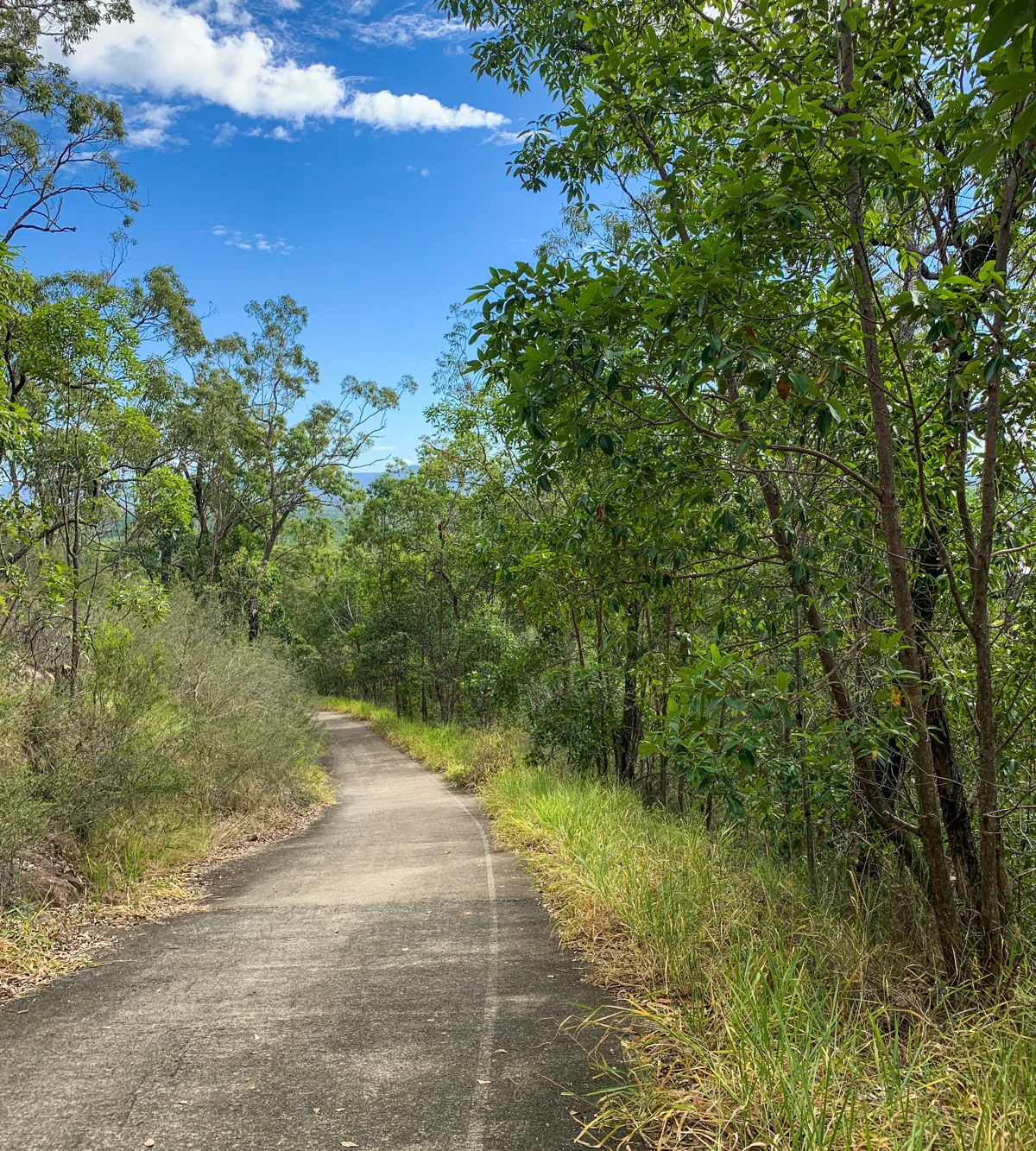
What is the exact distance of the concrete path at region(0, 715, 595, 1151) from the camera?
3.26 meters

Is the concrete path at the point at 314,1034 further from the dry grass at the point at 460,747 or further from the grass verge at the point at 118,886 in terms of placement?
the dry grass at the point at 460,747

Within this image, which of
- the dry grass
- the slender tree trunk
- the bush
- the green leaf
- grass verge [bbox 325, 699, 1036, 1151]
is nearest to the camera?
the green leaf

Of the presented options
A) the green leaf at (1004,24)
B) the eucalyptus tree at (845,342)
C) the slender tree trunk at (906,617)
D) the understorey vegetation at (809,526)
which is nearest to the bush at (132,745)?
the understorey vegetation at (809,526)

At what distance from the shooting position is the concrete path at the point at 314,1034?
326 centimetres

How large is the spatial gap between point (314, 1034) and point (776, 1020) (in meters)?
2.44

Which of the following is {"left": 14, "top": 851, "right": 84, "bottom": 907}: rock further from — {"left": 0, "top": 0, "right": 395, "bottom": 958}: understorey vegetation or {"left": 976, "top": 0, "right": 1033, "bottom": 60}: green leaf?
{"left": 976, "top": 0, "right": 1033, "bottom": 60}: green leaf

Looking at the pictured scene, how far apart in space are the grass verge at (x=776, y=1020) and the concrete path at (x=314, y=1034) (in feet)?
1.18

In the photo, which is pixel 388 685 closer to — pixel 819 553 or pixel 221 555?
pixel 221 555

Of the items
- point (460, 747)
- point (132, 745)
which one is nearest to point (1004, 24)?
point (132, 745)

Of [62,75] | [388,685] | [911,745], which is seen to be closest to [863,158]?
[911,745]

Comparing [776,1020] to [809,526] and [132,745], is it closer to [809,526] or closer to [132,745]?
[809,526]

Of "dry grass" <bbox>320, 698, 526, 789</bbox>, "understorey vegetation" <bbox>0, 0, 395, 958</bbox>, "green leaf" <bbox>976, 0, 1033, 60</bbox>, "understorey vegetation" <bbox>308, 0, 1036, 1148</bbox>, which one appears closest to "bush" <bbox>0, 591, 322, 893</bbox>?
"understorey vegetation" <bbox>0, 0, 395, 958</bbox>

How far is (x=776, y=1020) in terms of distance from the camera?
132 inches

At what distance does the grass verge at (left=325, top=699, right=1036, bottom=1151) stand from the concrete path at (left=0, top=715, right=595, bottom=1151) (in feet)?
1.18
